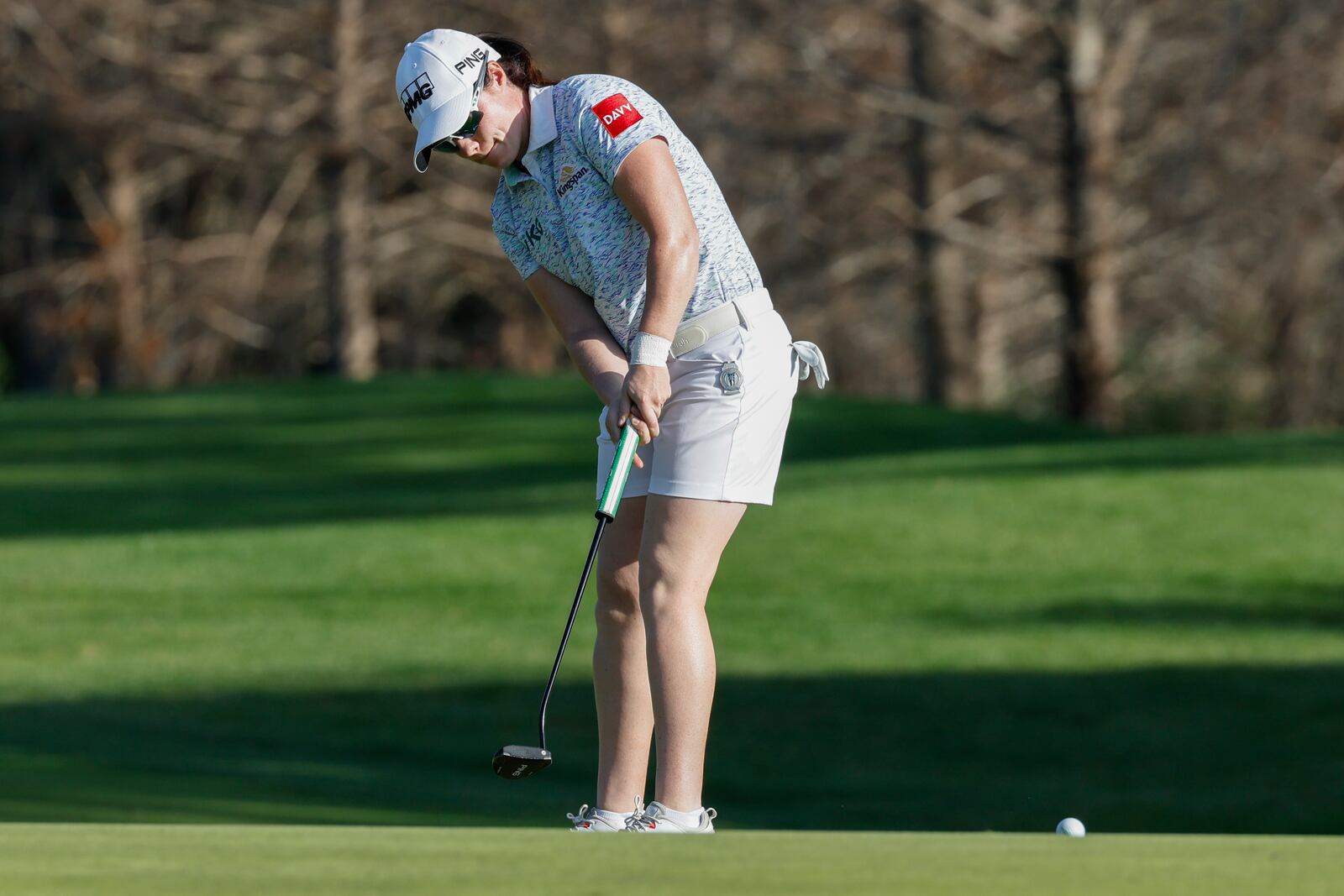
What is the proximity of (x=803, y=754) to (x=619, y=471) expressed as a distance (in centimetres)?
432

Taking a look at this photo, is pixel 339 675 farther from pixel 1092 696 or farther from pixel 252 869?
pixel 252 869

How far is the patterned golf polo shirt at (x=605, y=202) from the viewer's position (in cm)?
402

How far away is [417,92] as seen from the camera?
13.4 ft

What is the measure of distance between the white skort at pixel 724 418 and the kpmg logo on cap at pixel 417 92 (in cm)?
72

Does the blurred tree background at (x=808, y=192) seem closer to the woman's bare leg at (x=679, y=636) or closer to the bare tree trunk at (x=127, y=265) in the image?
the bare tree trunk at (x=127, y=265)

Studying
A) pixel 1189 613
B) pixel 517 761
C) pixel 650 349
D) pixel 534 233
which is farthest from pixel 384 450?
pixel 650 349

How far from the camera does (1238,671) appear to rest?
9391mm

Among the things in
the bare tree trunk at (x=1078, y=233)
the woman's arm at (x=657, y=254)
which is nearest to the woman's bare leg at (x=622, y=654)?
the woman's arm at (x=657, y=254)

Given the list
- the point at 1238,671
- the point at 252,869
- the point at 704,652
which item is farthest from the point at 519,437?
the point at 252,869

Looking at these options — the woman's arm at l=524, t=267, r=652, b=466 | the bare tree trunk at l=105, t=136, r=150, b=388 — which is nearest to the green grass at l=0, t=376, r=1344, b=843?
the woman's arm at l=524, t=267, r=652, b=466

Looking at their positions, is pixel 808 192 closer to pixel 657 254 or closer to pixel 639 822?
pixel 657 254

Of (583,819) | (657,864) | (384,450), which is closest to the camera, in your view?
(657,864)

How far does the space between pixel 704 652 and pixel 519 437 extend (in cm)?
1380

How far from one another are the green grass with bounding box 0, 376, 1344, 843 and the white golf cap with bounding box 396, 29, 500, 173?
1.52 m
